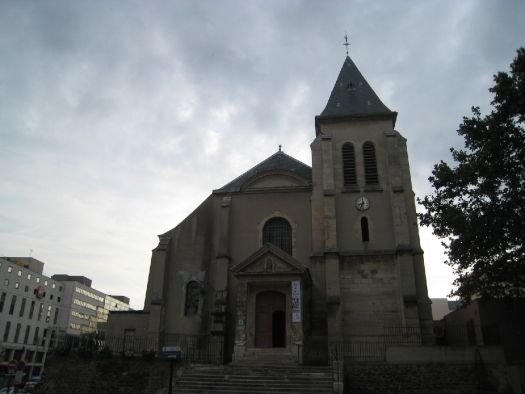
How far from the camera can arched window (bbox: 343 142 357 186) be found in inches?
975

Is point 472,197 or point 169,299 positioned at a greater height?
point 472,197

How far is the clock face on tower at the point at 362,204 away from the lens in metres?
23.6

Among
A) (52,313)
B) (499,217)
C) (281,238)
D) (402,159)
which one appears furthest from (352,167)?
(52,313)

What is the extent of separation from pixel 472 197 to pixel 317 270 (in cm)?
874

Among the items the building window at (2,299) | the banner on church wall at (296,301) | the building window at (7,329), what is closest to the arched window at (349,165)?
the banner on church wall at (296,301)

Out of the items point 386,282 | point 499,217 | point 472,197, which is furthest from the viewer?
point 386,282

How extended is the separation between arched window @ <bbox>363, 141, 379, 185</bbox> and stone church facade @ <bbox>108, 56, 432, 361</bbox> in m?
0.06

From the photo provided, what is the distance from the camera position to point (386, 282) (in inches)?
853

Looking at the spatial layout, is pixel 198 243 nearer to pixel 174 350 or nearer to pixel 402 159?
pixel 174 350

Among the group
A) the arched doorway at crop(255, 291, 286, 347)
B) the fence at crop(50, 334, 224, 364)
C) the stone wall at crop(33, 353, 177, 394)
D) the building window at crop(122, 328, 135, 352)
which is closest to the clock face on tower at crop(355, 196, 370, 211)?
the arched doorway at crop(255, 291, 286, 347)

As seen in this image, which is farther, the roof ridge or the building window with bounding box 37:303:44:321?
the building window with bounding box 37:303:44:321

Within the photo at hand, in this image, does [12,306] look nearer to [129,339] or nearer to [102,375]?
[129,339]

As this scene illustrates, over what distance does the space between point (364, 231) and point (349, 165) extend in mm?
4136

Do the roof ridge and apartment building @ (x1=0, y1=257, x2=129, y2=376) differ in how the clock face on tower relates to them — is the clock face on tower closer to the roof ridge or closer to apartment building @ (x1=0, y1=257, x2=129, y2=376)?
the roof ridge
